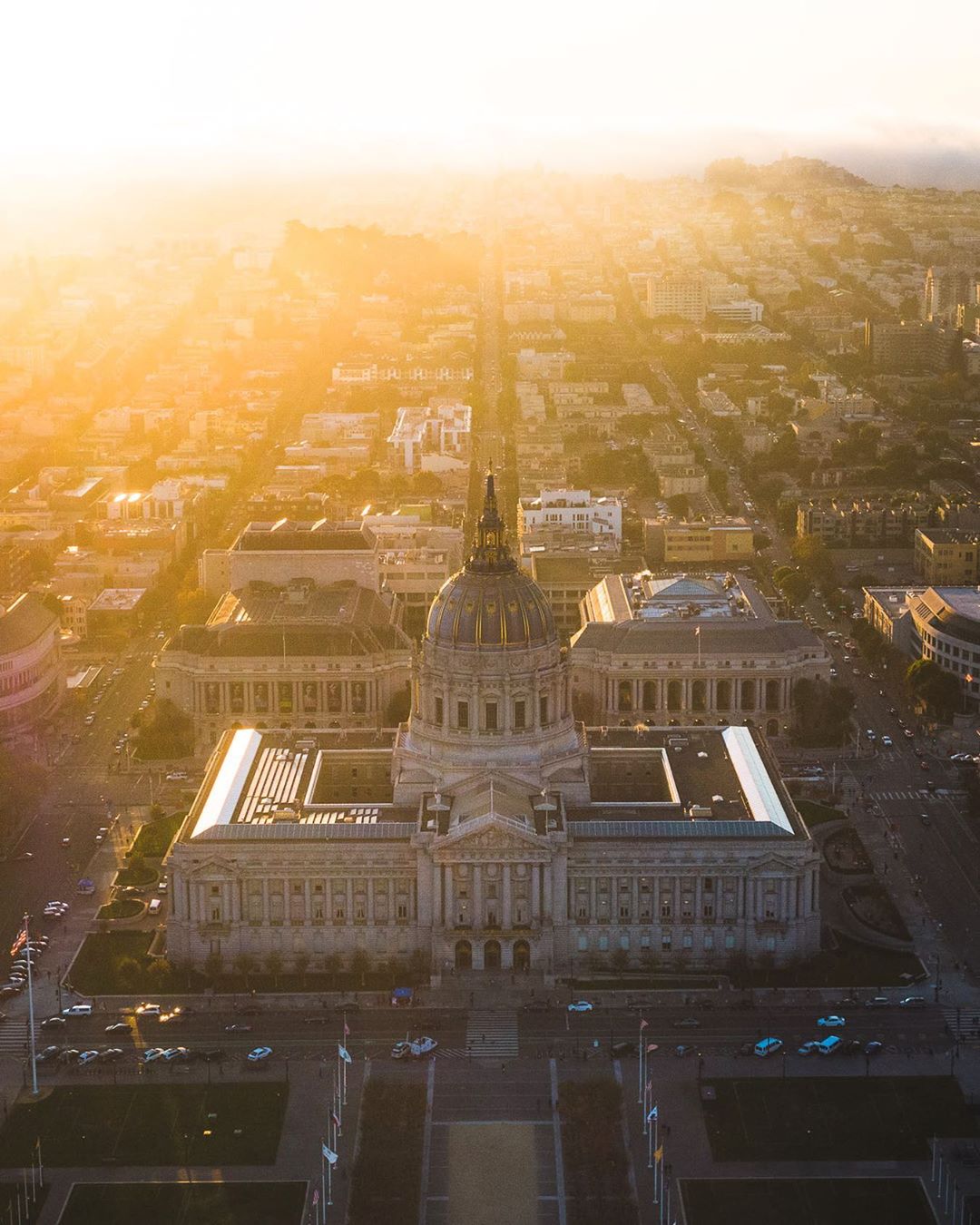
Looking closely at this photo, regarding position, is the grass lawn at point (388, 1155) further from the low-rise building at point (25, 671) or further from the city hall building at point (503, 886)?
the low-rise building at point (25, 671)

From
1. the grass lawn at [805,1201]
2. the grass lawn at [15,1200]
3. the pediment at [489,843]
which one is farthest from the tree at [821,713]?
the grass lawn at [15,1200]

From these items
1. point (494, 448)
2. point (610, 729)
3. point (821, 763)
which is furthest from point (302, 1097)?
point (494, 448)

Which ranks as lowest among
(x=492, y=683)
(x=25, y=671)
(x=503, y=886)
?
(x=25, y=671)

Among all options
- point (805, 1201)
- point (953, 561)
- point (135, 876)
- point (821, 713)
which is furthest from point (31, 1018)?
point (953, 561)

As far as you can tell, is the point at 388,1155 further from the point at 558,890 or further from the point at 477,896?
the point at 558,890

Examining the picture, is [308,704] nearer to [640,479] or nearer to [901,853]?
[901,853]

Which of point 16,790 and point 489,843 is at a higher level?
point 489,843
